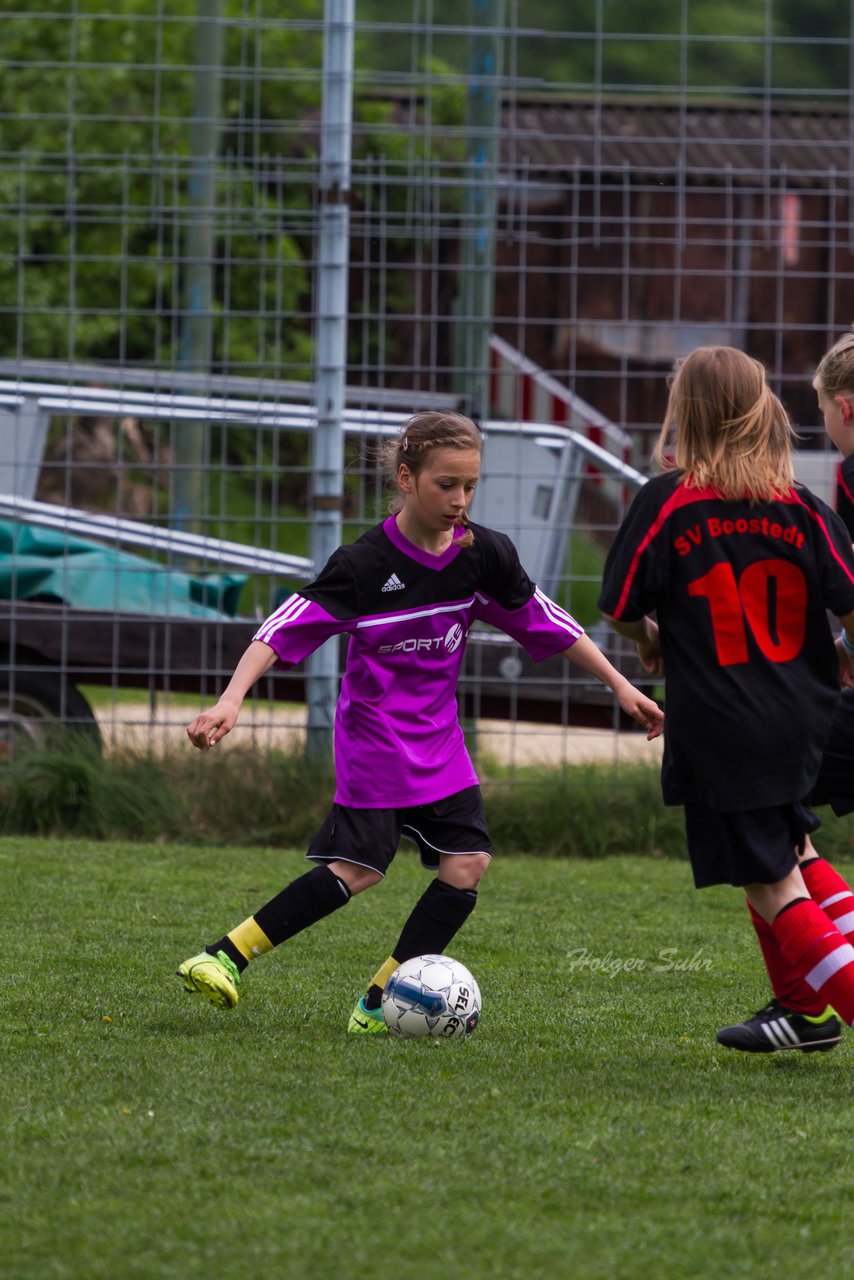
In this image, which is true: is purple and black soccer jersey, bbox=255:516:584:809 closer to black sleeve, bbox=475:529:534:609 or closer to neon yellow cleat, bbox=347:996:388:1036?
Result: black sleeve, bbox=475:529:534:609

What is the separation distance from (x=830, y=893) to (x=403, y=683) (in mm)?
1077

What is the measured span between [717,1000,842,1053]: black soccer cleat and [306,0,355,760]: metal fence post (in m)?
3.78

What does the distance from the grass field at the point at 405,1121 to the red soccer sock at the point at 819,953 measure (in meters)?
0.20

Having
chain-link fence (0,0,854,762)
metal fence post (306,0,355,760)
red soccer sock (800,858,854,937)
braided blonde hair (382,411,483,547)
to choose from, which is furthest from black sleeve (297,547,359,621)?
metal fence post (306,0,355,760)

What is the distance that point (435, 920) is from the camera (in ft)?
13.7

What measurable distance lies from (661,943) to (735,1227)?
270cm

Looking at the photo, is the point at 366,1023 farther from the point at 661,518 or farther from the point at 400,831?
the point at 661,518

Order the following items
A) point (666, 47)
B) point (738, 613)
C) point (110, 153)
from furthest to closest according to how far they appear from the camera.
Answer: point (666, 47), point (110, 153), point (738, 613)

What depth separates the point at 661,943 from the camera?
530cm

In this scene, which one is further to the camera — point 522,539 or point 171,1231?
point 522,539

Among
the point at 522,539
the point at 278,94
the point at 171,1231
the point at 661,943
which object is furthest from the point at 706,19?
the point at 171,1231

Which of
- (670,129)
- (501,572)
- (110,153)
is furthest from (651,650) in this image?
(670,129)

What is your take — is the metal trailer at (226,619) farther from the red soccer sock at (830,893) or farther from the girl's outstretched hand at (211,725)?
the girl's outstretched hand at (211,725)

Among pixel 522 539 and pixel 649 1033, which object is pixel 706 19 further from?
pixel 649 1033
